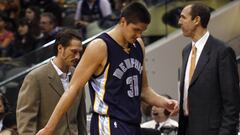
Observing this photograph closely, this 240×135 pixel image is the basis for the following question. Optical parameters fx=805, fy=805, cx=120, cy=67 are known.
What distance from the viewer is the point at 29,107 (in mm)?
6762

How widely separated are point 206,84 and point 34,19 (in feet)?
25.9

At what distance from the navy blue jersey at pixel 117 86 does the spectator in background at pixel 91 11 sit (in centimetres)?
759

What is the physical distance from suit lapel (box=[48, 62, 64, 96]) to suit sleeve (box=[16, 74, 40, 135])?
0.45 feet

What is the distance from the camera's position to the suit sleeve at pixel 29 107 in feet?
22.2

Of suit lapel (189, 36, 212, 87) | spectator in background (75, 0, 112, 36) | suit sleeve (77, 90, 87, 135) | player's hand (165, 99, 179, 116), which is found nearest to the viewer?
suit lapel (189, 36, 212, 87)

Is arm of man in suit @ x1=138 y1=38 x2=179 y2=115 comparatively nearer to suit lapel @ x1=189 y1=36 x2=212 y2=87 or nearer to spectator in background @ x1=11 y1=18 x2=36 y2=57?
suit lapel @ x1=189 y1=36 x2=212 y2=87

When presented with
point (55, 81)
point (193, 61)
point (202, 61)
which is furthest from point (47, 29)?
point (202, 61)

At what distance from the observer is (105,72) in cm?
630

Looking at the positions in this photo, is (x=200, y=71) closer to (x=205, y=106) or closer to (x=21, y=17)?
(x=205, y=106)

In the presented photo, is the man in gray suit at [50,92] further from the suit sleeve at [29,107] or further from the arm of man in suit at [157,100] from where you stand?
the arm of man in suit at [157,100]

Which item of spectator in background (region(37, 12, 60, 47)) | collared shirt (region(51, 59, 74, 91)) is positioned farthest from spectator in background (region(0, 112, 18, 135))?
spectator in background (region(37, 12, 60, 47))

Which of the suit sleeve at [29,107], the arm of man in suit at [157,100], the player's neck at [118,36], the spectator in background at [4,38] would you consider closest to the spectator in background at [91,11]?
the spectator in background at [4,38]

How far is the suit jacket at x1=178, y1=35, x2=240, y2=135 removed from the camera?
20.9 ft

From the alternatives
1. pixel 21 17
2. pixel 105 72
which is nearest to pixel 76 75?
pixel 105 72
